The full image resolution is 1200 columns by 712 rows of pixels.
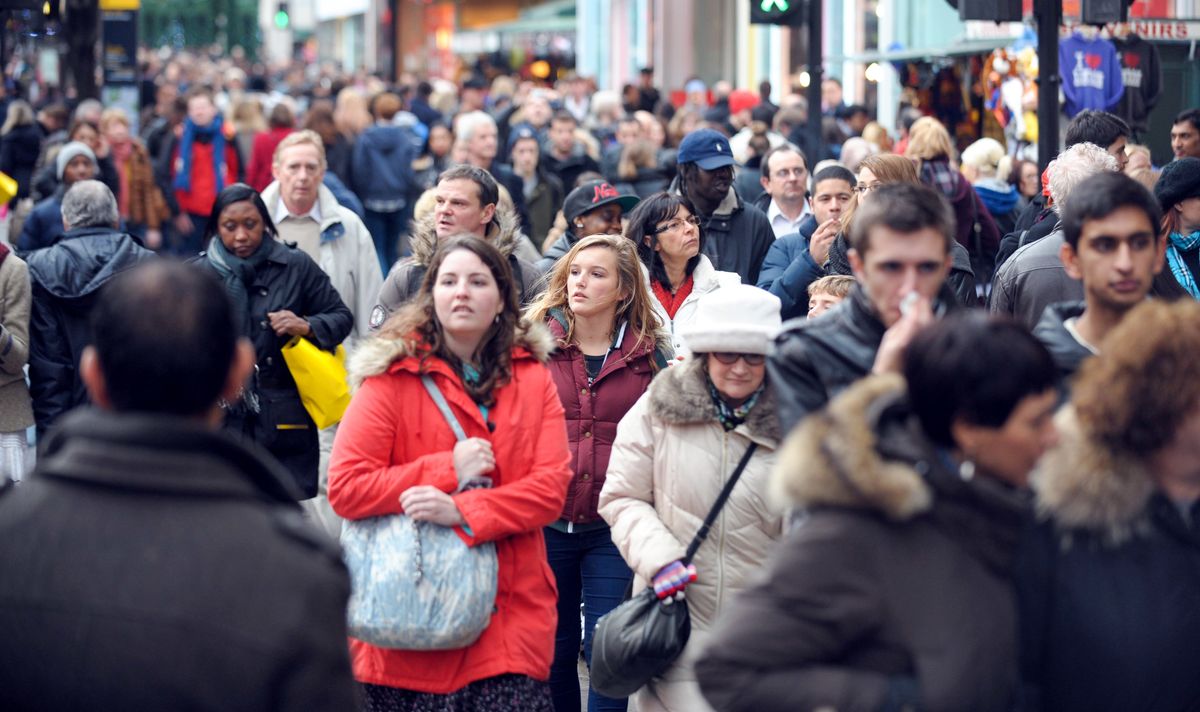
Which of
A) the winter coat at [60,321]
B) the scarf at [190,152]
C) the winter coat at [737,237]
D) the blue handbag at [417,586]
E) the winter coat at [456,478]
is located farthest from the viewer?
the scarf at [190,152]

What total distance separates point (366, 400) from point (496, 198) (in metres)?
2.94

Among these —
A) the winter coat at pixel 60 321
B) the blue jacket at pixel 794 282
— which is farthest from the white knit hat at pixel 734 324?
the winter coat at pixel 60 321

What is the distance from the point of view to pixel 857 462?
287 centimetres

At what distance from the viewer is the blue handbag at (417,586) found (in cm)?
447

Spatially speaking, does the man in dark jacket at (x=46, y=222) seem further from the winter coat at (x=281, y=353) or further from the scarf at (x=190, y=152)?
the scarf at (x=190, y=152)

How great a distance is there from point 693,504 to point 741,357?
0.43 metres

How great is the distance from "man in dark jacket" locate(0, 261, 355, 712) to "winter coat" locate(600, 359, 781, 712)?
78.2 inches

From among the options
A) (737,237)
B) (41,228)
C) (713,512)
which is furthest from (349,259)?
(713,512)

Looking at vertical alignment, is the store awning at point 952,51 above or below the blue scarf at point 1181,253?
above

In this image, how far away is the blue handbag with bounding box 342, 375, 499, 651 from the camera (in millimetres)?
4473

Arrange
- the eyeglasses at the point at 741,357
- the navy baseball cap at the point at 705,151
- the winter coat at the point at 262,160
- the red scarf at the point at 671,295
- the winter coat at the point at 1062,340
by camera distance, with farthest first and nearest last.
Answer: the winter coat at the point at 262,160 → the navy baseball cap at the point at 705,151 → the red scarf at the point at 671,295 → the eyeglasses at the point at 741,357 → the winter coat at the point at 1062,340

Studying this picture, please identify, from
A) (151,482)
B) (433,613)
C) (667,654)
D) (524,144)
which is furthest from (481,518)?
(524,144)

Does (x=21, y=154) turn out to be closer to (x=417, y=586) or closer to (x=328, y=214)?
(x=328, y=214)

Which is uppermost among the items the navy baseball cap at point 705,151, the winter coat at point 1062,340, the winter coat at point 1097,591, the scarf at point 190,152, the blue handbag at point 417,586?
the scarf at point 190,152
